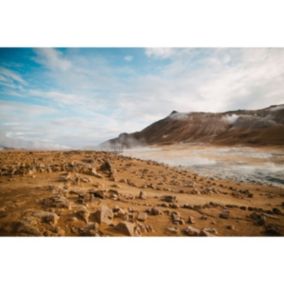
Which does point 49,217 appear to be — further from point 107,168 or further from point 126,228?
point 107,168

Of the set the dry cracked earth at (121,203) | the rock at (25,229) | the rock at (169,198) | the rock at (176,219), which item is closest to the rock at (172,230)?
the dry cracked earth at (121,203)

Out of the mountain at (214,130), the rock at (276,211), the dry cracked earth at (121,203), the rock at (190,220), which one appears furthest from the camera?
the mountain at (214,130)

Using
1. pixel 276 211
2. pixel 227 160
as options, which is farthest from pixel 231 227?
pixel 227 160

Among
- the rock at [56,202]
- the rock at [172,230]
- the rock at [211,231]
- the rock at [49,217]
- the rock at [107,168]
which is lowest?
the rock at [211,231]

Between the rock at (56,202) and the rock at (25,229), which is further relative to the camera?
the rock at (56,202)

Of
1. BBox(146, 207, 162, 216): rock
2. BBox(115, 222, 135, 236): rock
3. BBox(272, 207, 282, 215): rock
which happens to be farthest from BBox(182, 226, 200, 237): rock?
BBox(272, 207, 282, 215): rock

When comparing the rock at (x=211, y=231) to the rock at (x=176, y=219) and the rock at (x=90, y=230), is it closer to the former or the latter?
the rock at (x=176, y=219)
